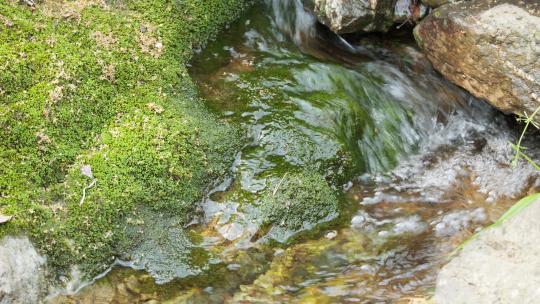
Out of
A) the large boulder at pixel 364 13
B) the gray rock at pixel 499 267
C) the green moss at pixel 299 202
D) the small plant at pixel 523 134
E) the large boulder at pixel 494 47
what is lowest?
the gray rock at pixel 499 267

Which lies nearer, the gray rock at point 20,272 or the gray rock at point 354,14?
the gray rock at point 20,272

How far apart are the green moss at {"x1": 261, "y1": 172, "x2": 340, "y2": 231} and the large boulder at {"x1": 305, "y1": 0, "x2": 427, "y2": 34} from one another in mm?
2091

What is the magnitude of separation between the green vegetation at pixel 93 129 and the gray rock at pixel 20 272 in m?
0.10

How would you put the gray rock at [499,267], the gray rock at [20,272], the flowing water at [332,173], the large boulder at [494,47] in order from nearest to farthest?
the gray rock at [499,267] → the gray rock at [20,272] → the flowing water at [332,173] → the large boulder at [494,47]

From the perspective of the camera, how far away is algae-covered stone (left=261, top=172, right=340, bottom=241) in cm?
481

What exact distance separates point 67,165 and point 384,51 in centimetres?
424

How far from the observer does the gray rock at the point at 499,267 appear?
3.54 meters

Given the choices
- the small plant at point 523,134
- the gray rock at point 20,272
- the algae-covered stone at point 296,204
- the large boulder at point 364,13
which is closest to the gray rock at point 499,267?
the small plant at point 523,134

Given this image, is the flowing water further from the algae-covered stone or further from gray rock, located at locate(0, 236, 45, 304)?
gray rock, located at locate(0, 236, 45, 304)

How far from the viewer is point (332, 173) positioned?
531cm

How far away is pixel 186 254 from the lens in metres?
4.50

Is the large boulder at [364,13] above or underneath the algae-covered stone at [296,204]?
above

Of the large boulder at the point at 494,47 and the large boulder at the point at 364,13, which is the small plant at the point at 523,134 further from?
the large boulder at the point at 364,13

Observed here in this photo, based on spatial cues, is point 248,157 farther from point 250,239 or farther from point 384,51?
point 384,51
